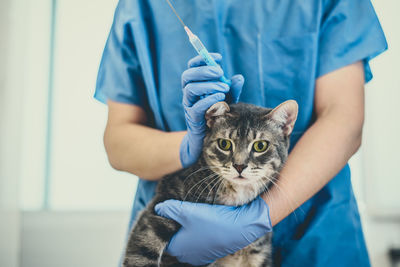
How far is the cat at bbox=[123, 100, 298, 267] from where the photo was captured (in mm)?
557

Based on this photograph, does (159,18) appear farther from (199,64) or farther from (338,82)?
(338,82)

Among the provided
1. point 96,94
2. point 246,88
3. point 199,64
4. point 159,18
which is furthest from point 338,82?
point 96,94

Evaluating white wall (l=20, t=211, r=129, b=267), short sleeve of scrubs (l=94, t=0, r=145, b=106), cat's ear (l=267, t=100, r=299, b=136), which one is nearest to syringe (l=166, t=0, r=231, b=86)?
cat's ear (l=267, t=100, r=299, b=136)

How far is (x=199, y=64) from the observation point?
0.54m

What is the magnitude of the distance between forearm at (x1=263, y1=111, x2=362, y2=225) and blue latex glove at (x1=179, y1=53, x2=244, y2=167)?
18 cm

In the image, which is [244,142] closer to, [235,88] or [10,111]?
[235,88]

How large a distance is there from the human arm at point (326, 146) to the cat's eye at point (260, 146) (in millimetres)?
79

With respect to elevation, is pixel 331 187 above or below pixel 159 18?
below

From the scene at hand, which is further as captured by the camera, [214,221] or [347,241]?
[347,241]

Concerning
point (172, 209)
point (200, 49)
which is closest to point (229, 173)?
point (172, 209)

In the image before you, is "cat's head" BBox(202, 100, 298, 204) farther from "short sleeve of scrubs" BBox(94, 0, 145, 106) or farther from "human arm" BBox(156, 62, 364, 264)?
"short sleeve of scrubs" BBox(94, 0, 145, 106)

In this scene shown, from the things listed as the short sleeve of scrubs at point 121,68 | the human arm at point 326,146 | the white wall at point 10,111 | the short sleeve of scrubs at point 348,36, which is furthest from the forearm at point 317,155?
the white wall at point 10,111

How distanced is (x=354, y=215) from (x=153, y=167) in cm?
48

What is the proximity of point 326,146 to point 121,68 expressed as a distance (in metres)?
0.49
